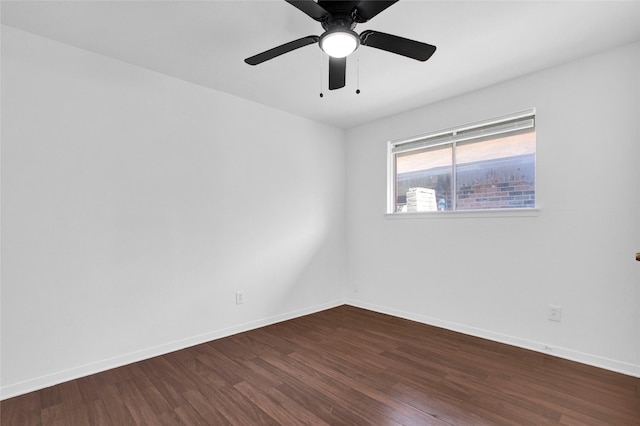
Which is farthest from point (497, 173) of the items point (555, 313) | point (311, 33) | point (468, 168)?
point (311, 33)

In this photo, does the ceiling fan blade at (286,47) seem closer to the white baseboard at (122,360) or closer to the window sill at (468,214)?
the window sill at (468,214)

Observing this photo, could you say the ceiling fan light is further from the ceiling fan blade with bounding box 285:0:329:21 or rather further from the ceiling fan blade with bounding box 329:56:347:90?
the ceiling fan blade with bounding box 329:56:347:90

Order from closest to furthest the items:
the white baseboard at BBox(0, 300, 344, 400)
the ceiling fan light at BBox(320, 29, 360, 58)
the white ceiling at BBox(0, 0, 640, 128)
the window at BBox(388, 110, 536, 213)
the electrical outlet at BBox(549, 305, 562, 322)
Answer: the ceiling fan light at BBox(320, 29, 360, 58), the white ceiling at BBox(0, 0, 640, 128), the white baseboard at BBox(0, 300, 344, 400), the electrical outlet at BBox(549, 305, 562, 322), the window at BBox(388, 110, 536, 213)

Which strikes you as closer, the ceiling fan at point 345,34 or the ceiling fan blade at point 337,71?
the ceiling fan at point 345,34

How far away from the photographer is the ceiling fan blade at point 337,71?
2.00 metres

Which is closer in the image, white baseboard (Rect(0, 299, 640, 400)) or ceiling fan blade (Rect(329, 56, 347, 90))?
ceiling fan blade (Rect(329, 56, 347, 90))

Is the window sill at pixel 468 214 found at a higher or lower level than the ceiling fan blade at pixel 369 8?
lower

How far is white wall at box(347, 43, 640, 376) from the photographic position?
241 cm

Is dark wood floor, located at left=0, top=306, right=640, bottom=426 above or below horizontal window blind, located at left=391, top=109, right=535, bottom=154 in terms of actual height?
below

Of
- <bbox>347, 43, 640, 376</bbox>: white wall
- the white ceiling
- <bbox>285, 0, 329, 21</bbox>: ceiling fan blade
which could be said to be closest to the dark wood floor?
<bbox>347, 43, 640, 376</bbox>: white wall

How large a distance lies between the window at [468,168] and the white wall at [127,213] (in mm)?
1403

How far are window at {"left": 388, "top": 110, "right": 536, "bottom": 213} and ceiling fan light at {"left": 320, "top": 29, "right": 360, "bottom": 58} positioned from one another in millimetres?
2029

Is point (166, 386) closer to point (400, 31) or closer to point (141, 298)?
point (141, 298)

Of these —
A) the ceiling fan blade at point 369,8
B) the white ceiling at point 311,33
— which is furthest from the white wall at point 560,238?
the ceiling fan blade at point 369,8
